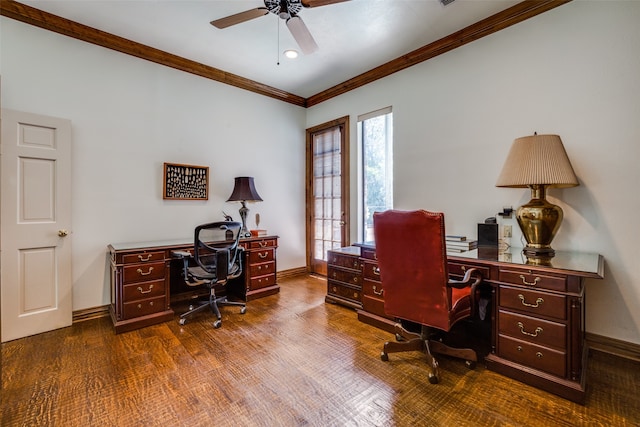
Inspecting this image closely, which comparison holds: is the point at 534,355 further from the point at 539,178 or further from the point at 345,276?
the point at 345,276

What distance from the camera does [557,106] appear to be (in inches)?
97.4

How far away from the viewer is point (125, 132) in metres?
3.22

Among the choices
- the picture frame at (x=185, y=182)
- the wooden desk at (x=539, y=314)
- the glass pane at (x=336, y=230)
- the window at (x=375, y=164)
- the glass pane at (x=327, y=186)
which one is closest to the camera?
the wooden desk at (x=539, y=314)

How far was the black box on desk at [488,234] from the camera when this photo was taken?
8.61 ft

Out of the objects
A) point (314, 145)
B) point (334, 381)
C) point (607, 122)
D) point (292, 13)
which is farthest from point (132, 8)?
point (607, 122)

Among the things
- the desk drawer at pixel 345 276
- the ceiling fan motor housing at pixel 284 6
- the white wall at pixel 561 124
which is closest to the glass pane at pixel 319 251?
the desk drawer at pixel 345 276

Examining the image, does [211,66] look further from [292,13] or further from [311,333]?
[311,333]

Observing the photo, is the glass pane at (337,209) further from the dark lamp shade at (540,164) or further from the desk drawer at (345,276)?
the dark lamp shade at (540,164)

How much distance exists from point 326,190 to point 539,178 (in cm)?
290

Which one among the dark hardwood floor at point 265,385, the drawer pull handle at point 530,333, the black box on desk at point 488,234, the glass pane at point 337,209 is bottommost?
the dark hardwood floor at point 265,385

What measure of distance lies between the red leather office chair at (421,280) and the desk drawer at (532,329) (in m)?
0.22

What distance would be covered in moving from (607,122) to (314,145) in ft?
11.5

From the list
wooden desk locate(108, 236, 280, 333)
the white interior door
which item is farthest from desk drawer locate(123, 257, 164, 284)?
the white interior door

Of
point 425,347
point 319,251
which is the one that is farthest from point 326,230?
point 425,347
